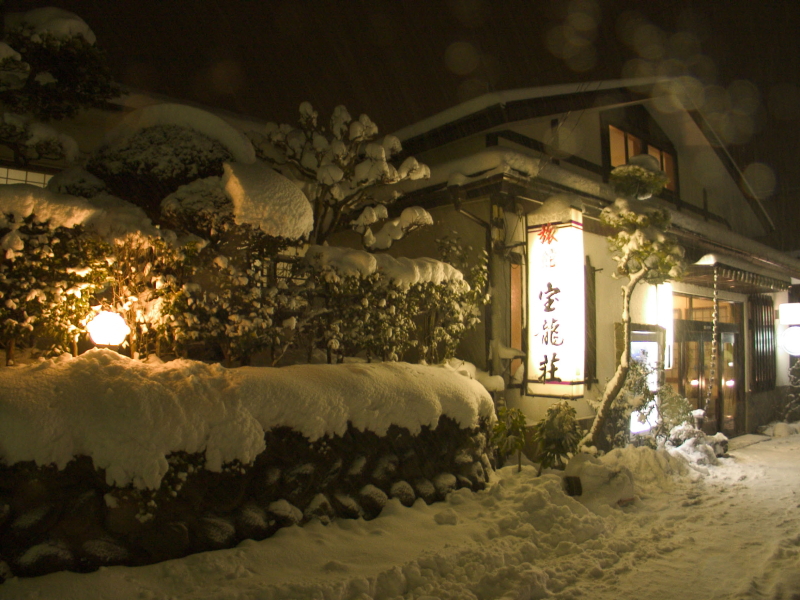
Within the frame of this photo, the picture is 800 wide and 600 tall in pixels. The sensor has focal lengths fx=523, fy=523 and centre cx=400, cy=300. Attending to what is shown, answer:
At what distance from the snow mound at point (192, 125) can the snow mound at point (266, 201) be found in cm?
42

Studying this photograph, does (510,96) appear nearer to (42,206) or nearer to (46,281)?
(42,206)

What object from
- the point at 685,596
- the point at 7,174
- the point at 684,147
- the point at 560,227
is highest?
the point at 684,147

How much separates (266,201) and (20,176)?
517 cm

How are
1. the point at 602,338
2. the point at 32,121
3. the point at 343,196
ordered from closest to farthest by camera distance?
the point at 32,121, the point at 343,196, the point at 602,338

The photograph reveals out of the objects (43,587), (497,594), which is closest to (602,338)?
(497,594)

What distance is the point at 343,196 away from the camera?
7.77m

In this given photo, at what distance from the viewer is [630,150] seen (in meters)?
13.1

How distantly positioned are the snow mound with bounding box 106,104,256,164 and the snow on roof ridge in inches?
196

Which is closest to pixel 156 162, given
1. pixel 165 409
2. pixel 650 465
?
pixel 165 409

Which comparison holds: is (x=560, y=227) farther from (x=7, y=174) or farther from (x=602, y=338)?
(x=7, y=174)

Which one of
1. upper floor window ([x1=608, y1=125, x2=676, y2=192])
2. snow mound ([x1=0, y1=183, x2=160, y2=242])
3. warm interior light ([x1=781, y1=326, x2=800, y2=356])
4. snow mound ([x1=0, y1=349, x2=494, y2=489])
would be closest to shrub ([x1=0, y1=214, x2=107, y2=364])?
snow mound ([x1=0, y1=183, x2=160, y2=242])

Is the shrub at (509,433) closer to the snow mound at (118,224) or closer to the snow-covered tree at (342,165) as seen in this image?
the snow-covered tree at (342,165)

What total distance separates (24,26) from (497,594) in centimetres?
749

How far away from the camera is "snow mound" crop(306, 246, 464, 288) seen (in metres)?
6.65
